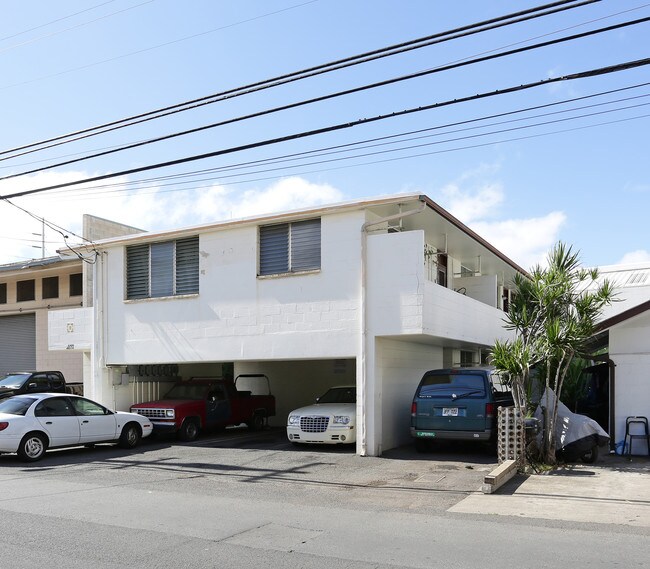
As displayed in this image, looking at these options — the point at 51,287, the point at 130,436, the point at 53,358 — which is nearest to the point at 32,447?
the point at 130,436

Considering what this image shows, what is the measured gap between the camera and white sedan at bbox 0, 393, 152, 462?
1361 centimetres

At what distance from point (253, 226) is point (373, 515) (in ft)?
29.8

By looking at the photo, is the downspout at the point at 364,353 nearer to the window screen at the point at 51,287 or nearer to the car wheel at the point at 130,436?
the car wheel at the point at 130,436

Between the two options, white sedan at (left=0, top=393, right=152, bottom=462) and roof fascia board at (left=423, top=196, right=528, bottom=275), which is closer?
white sedan at (left=0, top=393, right=152, bottom=462)

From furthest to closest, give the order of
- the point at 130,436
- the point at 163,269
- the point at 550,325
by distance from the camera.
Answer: the point at 163,269 < the point at 130,436 < the point at 550,325

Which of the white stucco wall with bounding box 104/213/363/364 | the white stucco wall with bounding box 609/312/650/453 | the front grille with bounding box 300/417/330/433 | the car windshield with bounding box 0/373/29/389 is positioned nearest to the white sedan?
the white stucco wall with bounding box 104/213/363/364

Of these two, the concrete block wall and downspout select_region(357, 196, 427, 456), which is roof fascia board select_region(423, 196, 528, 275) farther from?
the concrete block wall

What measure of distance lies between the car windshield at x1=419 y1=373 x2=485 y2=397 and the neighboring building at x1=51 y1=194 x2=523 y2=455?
103 centimetres

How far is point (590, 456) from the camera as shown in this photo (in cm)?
1329

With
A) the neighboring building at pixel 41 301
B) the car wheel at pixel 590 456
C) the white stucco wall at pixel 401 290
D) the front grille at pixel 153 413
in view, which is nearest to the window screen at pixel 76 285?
the neighboring building at pixel 41 301

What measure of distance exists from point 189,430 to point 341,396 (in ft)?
13.2

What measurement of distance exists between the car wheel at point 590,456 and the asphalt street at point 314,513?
0.37 meters

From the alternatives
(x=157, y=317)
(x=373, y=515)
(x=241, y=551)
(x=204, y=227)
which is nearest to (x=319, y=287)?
(x=204, y=227)

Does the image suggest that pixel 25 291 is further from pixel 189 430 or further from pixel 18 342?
pixel 189 430
